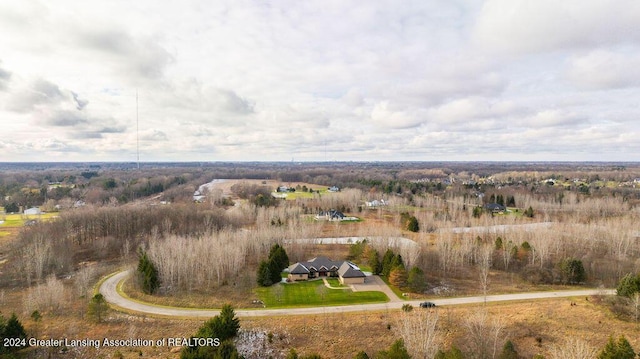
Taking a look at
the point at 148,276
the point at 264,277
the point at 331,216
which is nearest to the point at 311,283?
the point at 264,277

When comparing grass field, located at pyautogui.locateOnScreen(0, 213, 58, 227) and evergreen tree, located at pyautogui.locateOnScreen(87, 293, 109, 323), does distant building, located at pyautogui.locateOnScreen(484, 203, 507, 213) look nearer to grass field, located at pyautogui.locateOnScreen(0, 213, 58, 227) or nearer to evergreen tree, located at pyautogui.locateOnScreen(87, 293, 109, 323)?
evergreen tree, located at pyautogui.locateOnScreen(87, 293, 109, 323)

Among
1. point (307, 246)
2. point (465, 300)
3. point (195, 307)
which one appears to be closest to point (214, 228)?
point (307, 246)

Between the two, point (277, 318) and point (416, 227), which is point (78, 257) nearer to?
point (277, 318)

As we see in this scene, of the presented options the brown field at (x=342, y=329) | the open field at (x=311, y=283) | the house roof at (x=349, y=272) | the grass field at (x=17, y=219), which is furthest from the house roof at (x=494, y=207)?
the grass field at (x=17, y=219)

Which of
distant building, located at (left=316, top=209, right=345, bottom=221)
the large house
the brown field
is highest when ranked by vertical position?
distant building, located at (left=316, top=209, right=345, bottom=221)

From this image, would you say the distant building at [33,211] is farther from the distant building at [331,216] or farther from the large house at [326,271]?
the large house at [326,271]

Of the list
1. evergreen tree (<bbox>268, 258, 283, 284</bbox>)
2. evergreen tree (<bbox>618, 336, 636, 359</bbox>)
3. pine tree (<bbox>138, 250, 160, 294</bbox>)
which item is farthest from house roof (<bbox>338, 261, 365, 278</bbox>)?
evergreen tree (<bbox>618, 336, 636, 359</bbox>)
